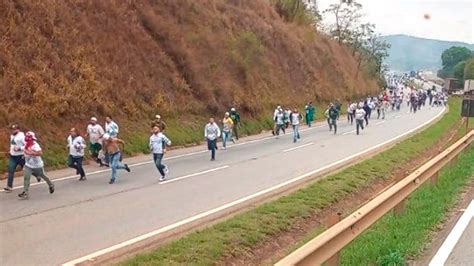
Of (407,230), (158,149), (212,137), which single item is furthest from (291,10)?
(407,230)

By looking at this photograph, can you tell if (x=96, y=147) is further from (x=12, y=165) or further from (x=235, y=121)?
(x=235, y=121)

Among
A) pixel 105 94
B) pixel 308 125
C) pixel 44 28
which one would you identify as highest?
pixel 44 28

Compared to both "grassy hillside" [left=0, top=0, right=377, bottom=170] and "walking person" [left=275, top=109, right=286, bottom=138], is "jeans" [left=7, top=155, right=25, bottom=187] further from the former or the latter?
"walking person" [left=275, top=109, right=286, bottom=138]

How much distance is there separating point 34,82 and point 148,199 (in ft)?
35.1

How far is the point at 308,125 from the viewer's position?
150 ft

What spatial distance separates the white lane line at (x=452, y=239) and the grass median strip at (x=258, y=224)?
116 inches

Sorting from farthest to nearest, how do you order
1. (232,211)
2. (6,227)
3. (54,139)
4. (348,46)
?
(348,46) → (54,139) → (232,211) → (6,227)

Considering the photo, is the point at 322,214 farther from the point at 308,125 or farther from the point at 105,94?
the point at 308,125

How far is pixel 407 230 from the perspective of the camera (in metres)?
8.96

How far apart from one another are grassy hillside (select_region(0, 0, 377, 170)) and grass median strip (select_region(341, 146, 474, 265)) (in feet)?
39.8

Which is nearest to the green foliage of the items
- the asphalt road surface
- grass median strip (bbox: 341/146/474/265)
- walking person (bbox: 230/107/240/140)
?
walking person (bbox: 230/107/240/140)

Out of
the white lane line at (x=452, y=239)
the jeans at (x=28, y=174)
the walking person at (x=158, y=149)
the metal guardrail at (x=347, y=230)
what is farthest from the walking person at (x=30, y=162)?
the white lane line at (x=452, y=239)

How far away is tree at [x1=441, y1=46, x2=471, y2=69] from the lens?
14212 cm

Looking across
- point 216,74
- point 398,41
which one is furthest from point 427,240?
point 398,41
